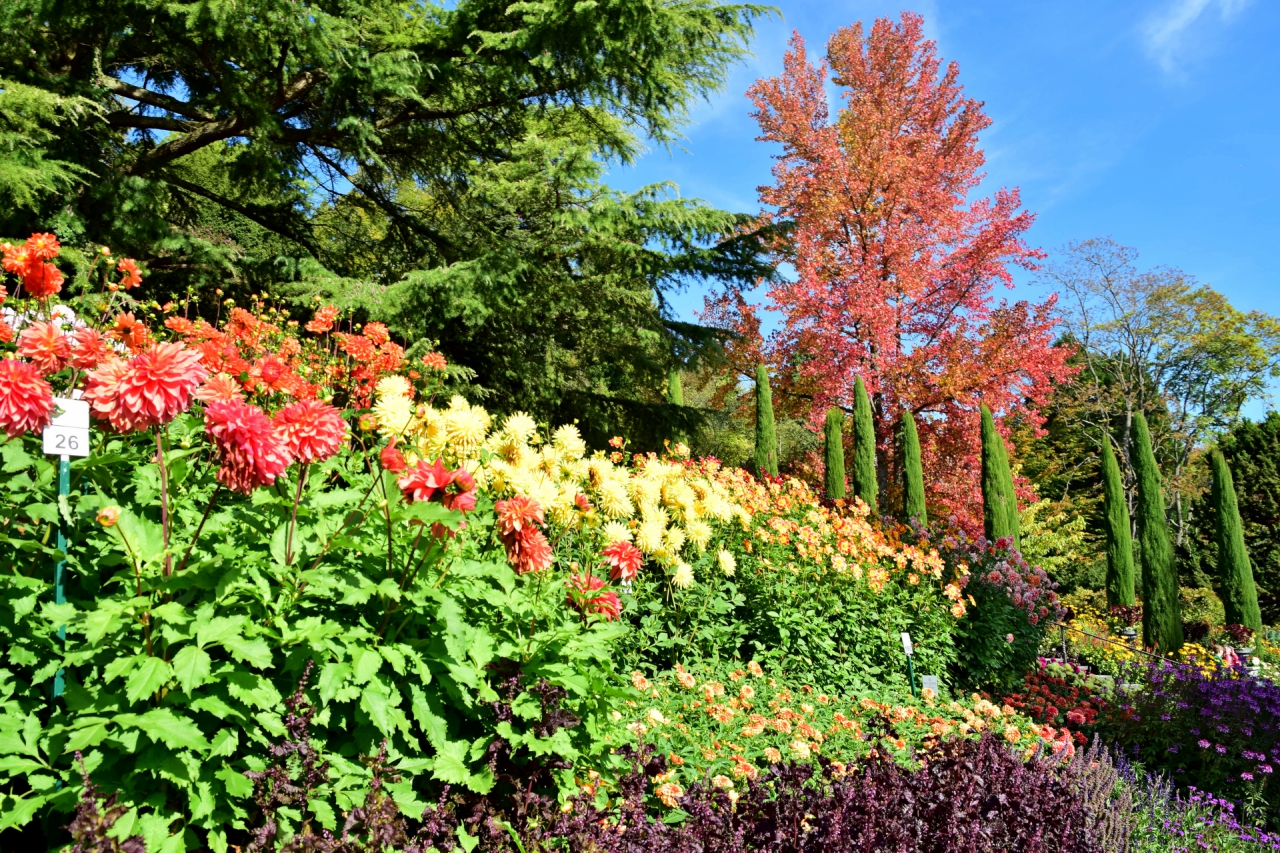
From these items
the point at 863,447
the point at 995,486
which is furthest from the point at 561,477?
the point at 995,486

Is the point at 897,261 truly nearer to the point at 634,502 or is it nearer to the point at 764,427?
the point at 764,427

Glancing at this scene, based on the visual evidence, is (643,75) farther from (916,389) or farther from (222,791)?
(222,791)

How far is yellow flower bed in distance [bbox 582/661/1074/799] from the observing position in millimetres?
3029

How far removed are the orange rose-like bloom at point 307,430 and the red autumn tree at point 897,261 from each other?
34.0ft

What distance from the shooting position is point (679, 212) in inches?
370

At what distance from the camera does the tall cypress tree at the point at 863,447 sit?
39.6 ft

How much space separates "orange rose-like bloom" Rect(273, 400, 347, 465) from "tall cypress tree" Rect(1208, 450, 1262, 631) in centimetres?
1684

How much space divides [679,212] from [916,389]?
5649 millimetres

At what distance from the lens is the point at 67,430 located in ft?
6.70

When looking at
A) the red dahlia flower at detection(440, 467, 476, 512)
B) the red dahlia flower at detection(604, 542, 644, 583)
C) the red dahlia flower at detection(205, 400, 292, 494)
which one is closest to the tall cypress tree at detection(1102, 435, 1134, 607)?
the red dahlia flower at detection(604, 542, 644, 583)

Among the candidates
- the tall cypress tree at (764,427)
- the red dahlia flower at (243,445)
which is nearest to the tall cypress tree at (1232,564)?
the tall cypress tree at (764,427)

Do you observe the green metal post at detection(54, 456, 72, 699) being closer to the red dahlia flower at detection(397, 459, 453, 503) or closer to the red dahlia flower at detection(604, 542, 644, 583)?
the red dahlia flower at detection(397, 459, 453, 503)

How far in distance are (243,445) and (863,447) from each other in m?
11.2

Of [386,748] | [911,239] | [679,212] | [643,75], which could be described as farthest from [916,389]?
[386,748]
